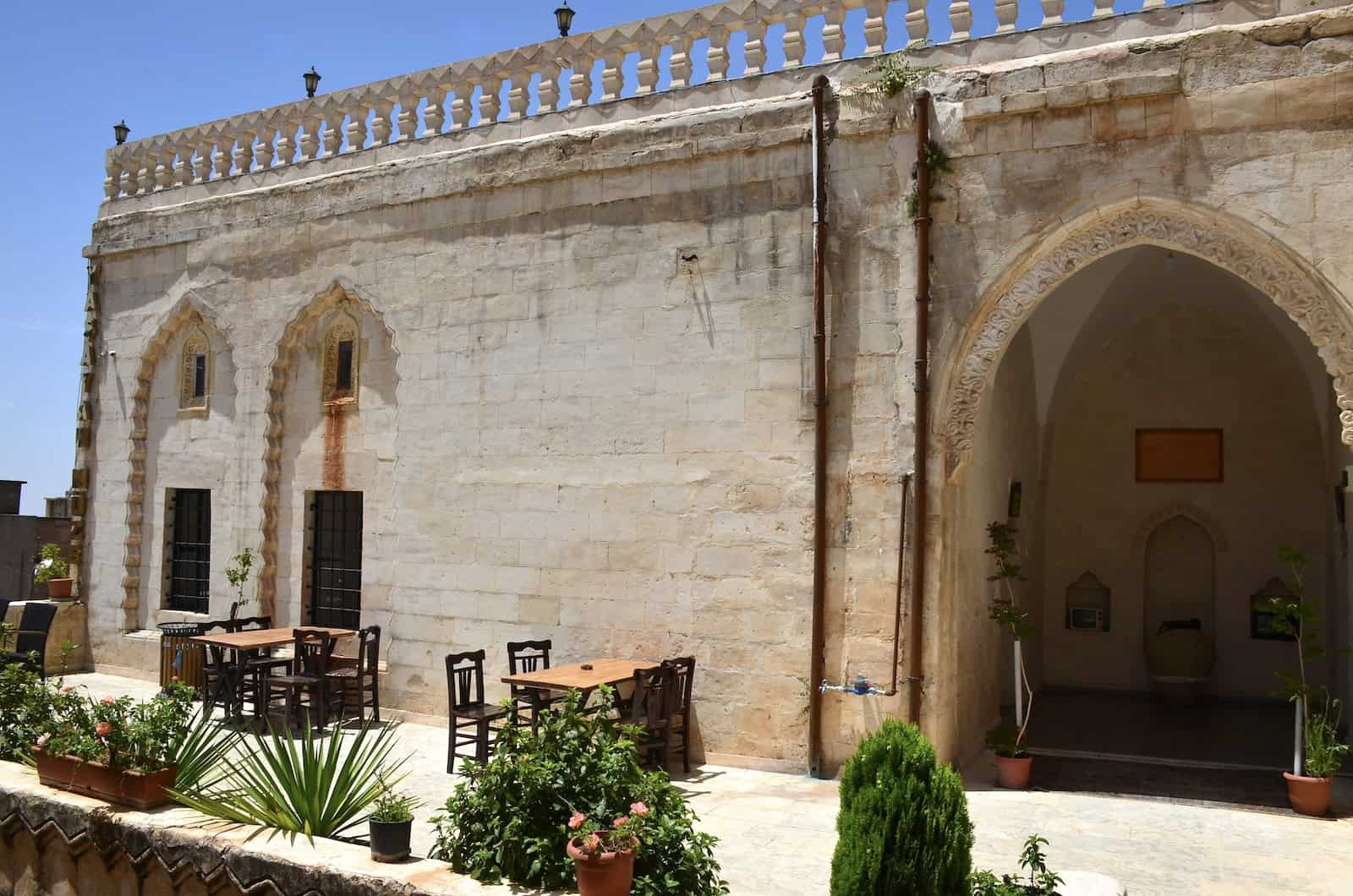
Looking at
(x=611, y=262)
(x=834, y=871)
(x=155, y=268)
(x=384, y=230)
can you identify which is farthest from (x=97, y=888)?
(x=155, y=268)

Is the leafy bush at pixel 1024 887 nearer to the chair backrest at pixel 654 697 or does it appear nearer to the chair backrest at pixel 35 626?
the chair backrest at pixel 654 697

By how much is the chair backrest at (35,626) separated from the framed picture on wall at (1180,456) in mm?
11918

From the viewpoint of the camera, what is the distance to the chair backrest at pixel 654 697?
736 centimetres

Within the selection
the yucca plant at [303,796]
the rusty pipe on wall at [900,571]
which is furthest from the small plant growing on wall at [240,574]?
the rusty pipe on wall at [900,571]

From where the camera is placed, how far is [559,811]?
460 centimetres

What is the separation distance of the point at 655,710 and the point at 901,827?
3.62 metres

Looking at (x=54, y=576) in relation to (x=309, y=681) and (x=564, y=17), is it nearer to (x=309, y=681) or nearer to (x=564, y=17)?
(x=309, y=681)

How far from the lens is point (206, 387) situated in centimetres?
1148

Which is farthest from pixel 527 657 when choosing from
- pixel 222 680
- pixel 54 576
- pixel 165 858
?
pixel 54 576

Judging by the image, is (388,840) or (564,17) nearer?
(388,840)

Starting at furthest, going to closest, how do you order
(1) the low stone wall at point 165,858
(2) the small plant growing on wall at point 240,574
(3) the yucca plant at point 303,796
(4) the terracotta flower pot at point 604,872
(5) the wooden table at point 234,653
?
(2) the small plant growing on wall at point 240,574, (5) the wooden table at point 234,653, (3) the yucca plant at point 303,796, (1) the low stone wall at point 165,858, (4) the terracotta flower pot at point 604,872

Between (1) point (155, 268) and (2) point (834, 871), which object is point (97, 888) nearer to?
(2) point (834, 871)

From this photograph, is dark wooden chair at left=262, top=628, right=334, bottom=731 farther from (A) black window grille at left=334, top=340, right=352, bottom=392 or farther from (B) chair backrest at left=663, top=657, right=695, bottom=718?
(B) chair backrest at left=663, top=657, right=695, bottom=718

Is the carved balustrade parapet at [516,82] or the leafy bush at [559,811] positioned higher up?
the carved balustrade parapet at [516,82]
